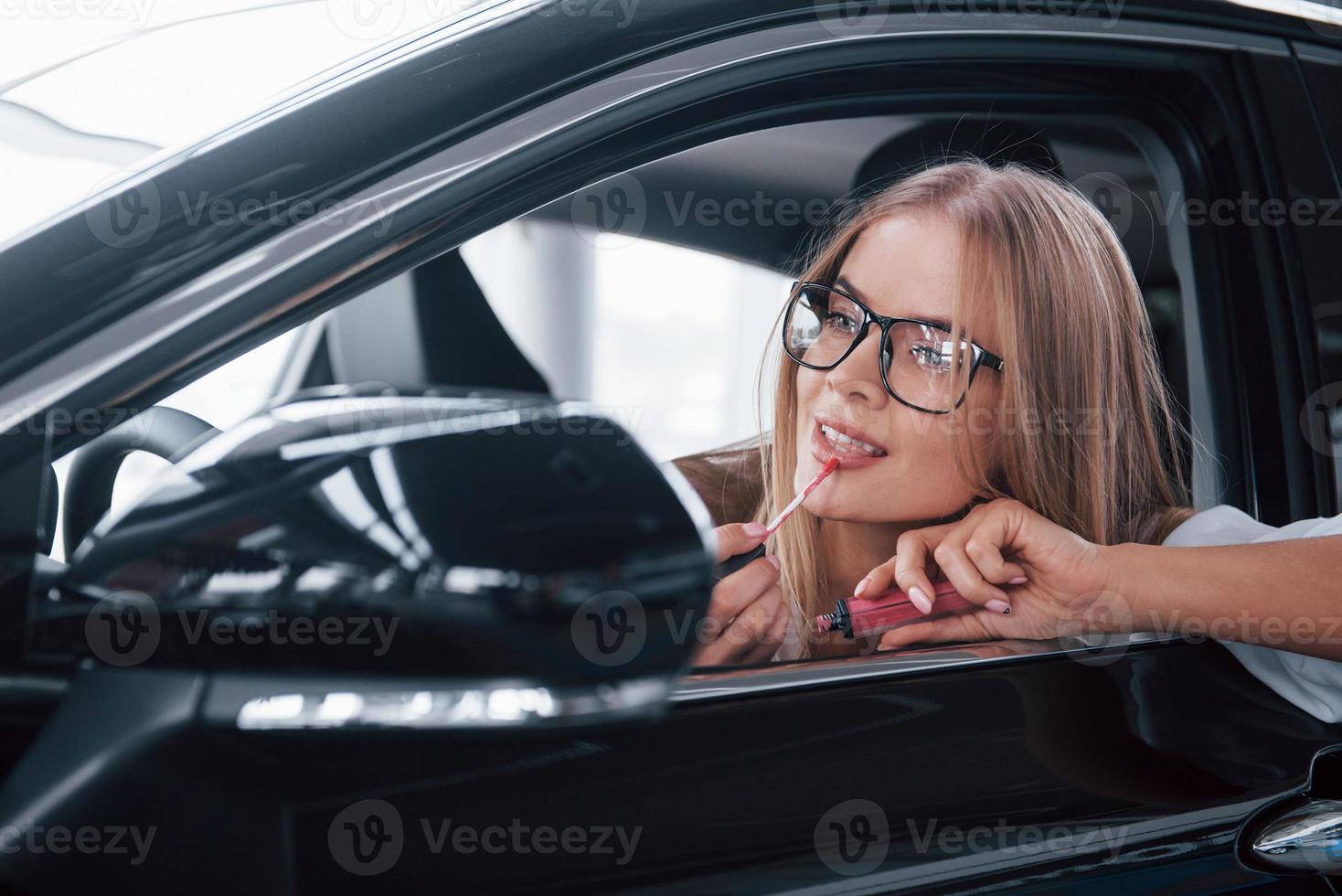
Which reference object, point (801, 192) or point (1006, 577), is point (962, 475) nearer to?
point (1006, 577)

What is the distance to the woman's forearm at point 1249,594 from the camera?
1.18 meters

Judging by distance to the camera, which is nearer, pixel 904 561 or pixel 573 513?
pixel 573 513

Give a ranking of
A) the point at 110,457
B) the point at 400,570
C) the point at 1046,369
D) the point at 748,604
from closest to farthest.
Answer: the point at 400,570
the point at 110,457
the point at 748,604
the point at 1046,369

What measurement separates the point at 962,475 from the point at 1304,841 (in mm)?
572

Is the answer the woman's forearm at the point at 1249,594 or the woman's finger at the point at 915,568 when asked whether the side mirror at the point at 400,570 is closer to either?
the woman's finger at the point at 915,568

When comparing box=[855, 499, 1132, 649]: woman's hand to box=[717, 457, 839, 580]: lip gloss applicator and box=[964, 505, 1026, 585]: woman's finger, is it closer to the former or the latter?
box=[964, 505, 1026, 585]: woman's finger

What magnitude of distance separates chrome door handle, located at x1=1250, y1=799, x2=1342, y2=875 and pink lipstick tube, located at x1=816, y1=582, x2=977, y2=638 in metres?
0.41

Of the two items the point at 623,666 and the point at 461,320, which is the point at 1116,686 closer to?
the point at 623,666

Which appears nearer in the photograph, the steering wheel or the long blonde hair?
the steering wheel

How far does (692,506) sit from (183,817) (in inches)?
20.4

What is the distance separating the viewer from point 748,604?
115 centimetres

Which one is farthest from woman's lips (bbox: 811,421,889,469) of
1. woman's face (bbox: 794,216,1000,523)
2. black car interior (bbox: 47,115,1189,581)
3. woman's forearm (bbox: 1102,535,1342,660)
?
woman's forearm (bbox: 1102,535,1342,660)

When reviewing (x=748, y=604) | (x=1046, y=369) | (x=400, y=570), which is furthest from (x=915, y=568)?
(x=400, y=570)

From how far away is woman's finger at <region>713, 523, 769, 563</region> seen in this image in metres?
1.15
